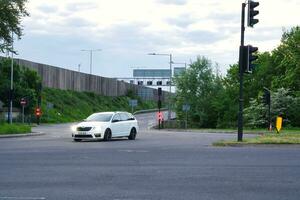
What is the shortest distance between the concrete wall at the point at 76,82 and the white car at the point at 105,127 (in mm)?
45478

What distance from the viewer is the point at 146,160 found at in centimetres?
1809

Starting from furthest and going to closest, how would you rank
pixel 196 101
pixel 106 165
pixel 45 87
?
pixel 45 87
pixel 196 101
pixel 106 165

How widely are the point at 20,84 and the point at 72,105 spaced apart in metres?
20.8

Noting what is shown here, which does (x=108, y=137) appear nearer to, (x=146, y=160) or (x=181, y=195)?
(x=146, y=160)

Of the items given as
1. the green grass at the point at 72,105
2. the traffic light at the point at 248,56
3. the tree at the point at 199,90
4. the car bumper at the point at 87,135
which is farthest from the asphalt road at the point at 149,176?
Answer: the tree at the point at 199,90

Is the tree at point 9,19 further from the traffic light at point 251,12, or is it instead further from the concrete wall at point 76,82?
the concrete wall at point 76,82

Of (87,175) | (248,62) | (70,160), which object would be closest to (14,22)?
(248,62)

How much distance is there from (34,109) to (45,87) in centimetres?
1637

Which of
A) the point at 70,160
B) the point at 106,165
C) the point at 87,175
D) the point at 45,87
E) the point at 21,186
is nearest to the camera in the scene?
the point at 21,186

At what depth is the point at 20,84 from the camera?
6944cm

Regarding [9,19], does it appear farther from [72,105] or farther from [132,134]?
[72,105]

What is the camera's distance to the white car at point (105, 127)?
3053 centimetres

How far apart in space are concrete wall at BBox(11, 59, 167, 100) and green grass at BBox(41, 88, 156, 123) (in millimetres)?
1176

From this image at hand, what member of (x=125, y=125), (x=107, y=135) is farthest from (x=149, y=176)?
(x=125, y=125)
